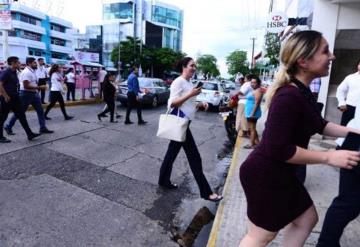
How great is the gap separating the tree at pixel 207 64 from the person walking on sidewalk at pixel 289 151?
104 metres

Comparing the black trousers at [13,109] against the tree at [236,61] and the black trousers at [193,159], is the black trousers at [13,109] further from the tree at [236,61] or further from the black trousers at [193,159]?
the tree at [236,61]

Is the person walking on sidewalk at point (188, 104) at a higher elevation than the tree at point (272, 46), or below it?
below

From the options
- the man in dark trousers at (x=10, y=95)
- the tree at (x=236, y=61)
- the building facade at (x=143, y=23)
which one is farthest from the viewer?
the tree at (x=236, y=61)

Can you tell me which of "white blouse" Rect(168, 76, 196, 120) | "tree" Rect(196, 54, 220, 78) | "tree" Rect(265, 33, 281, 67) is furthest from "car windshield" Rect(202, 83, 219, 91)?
"tree" Rect(196, 54, 220, 78)

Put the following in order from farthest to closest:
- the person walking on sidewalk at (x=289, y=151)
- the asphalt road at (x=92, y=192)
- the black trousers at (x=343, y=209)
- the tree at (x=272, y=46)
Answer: the tree at (x=272, y=46), the asphalt road at (x=92, y=192), the black trousers at (x=343, y=209), the person walking on sidewalk at (x=289, y=151)

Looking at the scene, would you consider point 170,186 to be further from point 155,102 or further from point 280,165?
point 155,102

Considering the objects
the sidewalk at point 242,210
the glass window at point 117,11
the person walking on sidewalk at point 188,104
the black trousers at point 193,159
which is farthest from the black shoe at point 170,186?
the glass window at point 117,11

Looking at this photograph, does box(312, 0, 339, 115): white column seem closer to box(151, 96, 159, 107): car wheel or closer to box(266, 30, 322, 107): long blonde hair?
box(266, 30, 322, 107): long blonde hair

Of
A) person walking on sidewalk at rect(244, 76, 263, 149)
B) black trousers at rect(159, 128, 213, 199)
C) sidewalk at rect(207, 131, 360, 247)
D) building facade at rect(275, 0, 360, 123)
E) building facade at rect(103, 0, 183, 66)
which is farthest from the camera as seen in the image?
building facade at rect(103, 0, 183, 66)

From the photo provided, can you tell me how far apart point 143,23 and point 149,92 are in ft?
213

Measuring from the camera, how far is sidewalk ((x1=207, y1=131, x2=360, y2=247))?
3.13 meters

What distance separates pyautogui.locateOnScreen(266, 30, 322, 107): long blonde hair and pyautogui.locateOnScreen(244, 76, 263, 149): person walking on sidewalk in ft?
16.4

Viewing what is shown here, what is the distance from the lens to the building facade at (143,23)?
8094 cm

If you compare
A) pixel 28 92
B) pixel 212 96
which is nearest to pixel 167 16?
pixel 212 96
